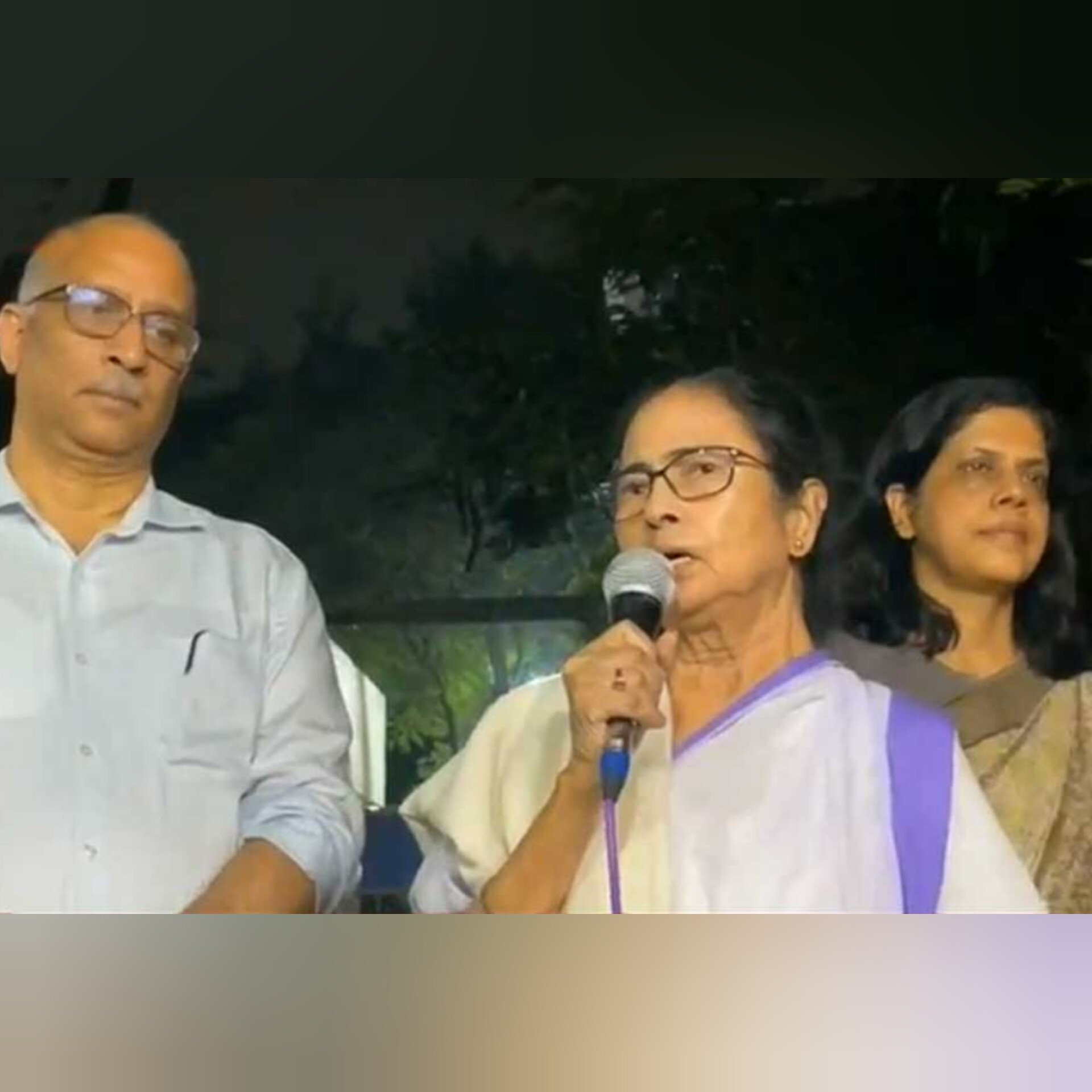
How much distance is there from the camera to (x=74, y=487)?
1.83 m

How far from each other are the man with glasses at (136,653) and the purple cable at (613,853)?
0.27 m

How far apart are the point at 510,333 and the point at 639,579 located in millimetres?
314

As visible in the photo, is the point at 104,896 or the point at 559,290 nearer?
the point at 104,896

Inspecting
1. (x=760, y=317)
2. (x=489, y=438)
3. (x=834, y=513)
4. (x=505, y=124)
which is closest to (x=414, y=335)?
(x=489, y=438)

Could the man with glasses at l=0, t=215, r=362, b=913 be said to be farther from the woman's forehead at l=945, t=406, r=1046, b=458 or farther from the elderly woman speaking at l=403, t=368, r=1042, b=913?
the woman's forehead at l=945, t=406, r=1046, b=458

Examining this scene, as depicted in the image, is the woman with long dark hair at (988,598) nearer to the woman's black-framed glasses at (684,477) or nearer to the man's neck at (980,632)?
the man's neck at (980,632)

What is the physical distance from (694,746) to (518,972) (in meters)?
0.31

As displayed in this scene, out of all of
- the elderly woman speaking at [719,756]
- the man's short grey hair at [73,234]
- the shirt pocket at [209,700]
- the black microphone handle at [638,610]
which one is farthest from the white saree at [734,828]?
the man's short grey hair at [73,234]

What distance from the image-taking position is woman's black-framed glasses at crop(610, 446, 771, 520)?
1.83 meters

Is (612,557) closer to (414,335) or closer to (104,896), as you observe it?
(414,335)

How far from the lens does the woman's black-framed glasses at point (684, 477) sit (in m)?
1.83

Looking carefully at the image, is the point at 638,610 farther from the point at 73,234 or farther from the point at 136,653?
the point at 73,234

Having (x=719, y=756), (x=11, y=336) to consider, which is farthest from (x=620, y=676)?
(x=11, y=336)

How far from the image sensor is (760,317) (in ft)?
6.09
